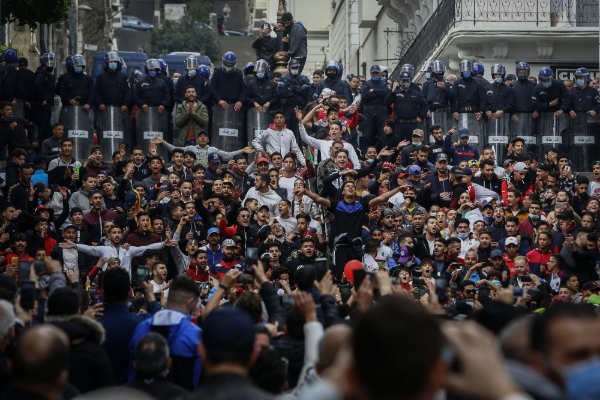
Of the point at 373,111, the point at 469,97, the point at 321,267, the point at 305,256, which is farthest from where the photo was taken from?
the point at 469,97

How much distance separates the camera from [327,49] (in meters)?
58.3

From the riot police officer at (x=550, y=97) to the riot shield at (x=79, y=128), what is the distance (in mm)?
8191

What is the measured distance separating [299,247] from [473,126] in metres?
6.97

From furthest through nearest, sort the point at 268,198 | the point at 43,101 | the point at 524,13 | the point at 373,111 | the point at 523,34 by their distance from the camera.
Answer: the point at 524,13, the point at 523,34, the point at 373,111, the point at 43,101, the point at 268,198

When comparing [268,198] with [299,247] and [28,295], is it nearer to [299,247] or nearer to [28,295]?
[299,247]

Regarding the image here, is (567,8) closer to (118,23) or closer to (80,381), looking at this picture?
(80,381)

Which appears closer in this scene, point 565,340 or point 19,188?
point 565,340

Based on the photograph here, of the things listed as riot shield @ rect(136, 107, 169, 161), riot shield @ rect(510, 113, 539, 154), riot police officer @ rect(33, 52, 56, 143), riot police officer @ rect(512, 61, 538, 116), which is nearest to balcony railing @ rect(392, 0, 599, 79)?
riot police officer @ rect(512, 61, 538, 116)

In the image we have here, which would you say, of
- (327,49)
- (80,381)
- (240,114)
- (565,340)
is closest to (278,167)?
(240,114)

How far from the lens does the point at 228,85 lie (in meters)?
22.0

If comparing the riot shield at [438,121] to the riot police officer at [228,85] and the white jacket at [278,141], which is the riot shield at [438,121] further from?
the riot police officer at [228,85]

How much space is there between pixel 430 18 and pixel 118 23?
47.2 meters

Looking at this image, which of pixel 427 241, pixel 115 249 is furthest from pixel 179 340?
pixel 427 241

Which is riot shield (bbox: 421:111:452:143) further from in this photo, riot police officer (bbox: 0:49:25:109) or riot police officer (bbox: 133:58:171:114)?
riot police officer (bbox: 0:49:25:109)
